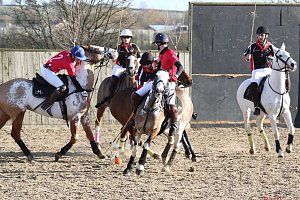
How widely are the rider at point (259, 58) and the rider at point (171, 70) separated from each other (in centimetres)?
258

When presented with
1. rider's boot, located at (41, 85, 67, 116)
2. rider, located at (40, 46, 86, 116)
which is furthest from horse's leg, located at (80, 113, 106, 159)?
rider's boot, located at (41, 85, 67, 116)

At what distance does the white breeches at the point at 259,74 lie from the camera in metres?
13.1

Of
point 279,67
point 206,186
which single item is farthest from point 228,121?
point 206,186

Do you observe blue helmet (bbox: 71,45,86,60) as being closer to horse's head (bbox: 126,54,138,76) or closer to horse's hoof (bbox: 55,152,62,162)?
horse's head (bbox: 126,54,138,76)

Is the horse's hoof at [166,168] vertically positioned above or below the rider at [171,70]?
below

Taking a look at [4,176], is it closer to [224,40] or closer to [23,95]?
[23,95]

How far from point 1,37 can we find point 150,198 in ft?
69.8

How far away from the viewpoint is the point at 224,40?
18.2m

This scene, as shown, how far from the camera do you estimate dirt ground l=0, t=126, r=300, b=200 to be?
→ 29.9ft

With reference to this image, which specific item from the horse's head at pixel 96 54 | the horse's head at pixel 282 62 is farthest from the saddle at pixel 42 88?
the horse's head at pixel 282 62

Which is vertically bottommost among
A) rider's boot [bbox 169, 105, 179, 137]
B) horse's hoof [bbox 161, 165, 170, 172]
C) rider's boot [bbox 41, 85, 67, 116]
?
horse's hoof [bbox 161, 165, 170, 172]

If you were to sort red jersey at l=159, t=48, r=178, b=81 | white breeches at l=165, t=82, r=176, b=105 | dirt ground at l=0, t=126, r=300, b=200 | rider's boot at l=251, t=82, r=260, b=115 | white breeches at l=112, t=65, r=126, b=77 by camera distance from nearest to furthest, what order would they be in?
dirt ground at l=0, t=126, r=300, b=200 < white breeches at l=165, t=82, r=176, b=105 < red jersey at l=159, t=48, r=178, b=81 < rider's boot at l=251, t=82, r=260, b=115 < white breeches at l=112, t=65, r=126, b=77

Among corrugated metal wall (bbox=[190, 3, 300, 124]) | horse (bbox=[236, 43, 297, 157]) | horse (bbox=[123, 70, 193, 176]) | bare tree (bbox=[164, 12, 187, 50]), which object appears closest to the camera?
horse (bbox=[123, 70, 193, 176])

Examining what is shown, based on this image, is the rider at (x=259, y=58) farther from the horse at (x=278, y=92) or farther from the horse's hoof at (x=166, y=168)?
the horse's hoof at (x=166, y=168)
